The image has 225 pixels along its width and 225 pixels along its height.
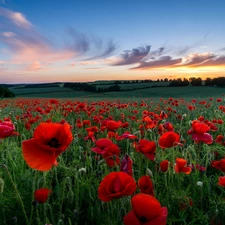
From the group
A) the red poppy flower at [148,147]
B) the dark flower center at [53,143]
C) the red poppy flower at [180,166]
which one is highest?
the dark flower center at [53,143]

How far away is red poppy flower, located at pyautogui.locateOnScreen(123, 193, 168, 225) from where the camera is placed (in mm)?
919

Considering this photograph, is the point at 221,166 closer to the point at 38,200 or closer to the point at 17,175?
the point at 38,200

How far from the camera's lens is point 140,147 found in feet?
5.65

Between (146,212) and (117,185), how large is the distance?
0.62 feet

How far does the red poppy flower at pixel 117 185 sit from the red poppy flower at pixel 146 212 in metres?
0.11

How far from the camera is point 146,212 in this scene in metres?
0.93

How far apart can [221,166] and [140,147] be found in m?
0.56

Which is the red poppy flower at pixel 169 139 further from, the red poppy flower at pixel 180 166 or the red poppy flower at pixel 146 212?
the red poppy flower at pixel 146 212

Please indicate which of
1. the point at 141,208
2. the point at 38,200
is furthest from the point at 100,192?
the point at 38,200

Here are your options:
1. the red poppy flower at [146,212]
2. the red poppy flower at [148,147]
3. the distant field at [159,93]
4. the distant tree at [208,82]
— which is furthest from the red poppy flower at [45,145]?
the distant tree at [208,82]

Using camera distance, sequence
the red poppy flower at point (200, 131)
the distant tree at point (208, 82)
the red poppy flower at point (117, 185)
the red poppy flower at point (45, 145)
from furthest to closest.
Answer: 1. the distant tree at point (208, 82)
2. the red poppy flower at point (200, 131)
3. the red poppy flower at point (45, 145)
4. the red poppy flower at point (117, 185)

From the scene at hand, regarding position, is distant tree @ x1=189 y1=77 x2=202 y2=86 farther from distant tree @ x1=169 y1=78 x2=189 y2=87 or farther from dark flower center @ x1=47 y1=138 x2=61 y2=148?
dark flower center @ x1=47 y1=138 x2=61 y2=148

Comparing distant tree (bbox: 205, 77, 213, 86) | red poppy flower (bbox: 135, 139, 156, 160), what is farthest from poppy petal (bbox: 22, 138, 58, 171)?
distant tree (bbox: 205, 77, 213, 86)

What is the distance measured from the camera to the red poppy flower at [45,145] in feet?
3.86
